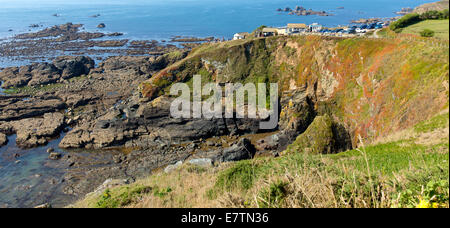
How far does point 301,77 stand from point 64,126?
30.1 m

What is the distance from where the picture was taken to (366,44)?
27.0 meters

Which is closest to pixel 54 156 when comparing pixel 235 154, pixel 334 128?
pixel 235 154

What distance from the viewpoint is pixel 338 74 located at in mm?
28297

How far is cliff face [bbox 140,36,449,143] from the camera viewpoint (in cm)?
1612

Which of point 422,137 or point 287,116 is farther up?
point 422,137

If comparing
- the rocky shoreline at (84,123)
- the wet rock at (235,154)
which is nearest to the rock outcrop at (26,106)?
the rocky shoreline at (84,123)

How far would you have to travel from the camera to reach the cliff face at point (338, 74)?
16.1 metres

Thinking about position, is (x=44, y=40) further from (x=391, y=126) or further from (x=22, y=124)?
(x=391, y=126)

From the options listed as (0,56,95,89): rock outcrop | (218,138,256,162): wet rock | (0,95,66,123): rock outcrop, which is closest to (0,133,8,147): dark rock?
(0,95,66,123): rock outcrop

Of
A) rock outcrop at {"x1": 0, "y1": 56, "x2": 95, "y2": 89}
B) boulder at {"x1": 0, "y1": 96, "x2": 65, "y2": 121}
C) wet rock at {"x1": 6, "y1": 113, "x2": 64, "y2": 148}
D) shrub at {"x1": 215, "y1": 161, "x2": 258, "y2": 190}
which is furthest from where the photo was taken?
rock outcrop at {"x1": 0, "y1": 56, "x2": 95, "y2": 89}

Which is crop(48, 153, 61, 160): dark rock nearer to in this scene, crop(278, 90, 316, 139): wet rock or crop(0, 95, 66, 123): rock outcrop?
crop(0, 95, 66, 123): rock outcrop

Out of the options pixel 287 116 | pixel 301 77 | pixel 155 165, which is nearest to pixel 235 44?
pixel 301 77
